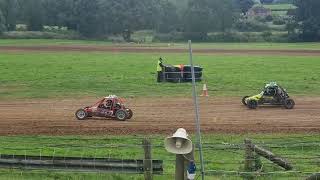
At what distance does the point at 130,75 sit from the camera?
36312mm

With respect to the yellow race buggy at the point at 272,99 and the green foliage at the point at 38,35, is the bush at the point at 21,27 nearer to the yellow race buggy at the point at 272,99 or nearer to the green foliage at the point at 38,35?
the green foliage at the point at 38,35

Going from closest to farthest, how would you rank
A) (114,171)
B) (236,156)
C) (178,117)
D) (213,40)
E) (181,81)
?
(114,171) → (236,156) → (178,117) → (181,81) → (213,40)

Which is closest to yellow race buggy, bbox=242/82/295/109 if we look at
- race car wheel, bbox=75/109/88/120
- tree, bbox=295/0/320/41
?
race car wheel, bbox=75/109/88/120

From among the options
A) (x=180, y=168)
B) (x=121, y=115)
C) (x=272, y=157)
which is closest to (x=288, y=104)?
(x=121, y=115)

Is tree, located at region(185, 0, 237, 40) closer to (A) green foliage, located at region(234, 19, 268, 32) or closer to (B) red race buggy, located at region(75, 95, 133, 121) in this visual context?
(A) green foliage, located at region(234, 19, 268, 32)

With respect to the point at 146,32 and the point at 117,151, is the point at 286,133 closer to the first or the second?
the point at 117,151

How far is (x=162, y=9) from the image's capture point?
96.2 metres

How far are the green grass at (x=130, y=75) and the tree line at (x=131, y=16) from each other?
117 feet

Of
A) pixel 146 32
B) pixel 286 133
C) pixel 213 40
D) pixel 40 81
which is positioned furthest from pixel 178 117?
pixel 146 32

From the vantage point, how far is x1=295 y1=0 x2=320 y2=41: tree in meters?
86.8

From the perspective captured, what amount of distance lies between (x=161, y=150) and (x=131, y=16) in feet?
243

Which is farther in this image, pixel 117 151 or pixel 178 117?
pixel 178 117

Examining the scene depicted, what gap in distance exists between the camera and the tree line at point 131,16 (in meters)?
87.8

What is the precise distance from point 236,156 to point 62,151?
435 cm
